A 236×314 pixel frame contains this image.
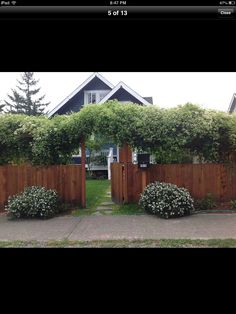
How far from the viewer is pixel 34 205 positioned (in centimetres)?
686

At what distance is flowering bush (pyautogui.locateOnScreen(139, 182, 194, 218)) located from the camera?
6.62 m

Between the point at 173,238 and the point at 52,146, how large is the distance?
4258mm

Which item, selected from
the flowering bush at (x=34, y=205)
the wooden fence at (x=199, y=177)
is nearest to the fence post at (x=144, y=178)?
the wooden fence at (x=199, y=177)

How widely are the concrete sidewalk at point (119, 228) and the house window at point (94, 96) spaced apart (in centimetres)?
955

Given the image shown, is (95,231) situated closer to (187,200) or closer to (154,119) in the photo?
(187,200)

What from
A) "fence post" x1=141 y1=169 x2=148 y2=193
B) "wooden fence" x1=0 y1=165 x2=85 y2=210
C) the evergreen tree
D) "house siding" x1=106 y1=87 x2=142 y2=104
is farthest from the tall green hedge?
the evergreen tree

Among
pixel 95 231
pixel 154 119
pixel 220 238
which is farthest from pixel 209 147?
pixel 95 231

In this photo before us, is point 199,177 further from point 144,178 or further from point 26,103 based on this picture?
point 26,103

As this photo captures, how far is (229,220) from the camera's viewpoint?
6.16 m

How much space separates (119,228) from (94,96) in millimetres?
11029

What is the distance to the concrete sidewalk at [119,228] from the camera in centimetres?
508

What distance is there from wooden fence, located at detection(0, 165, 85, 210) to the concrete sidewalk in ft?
4.03

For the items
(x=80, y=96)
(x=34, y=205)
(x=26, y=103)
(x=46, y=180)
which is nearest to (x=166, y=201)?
(x=34, y=205)
